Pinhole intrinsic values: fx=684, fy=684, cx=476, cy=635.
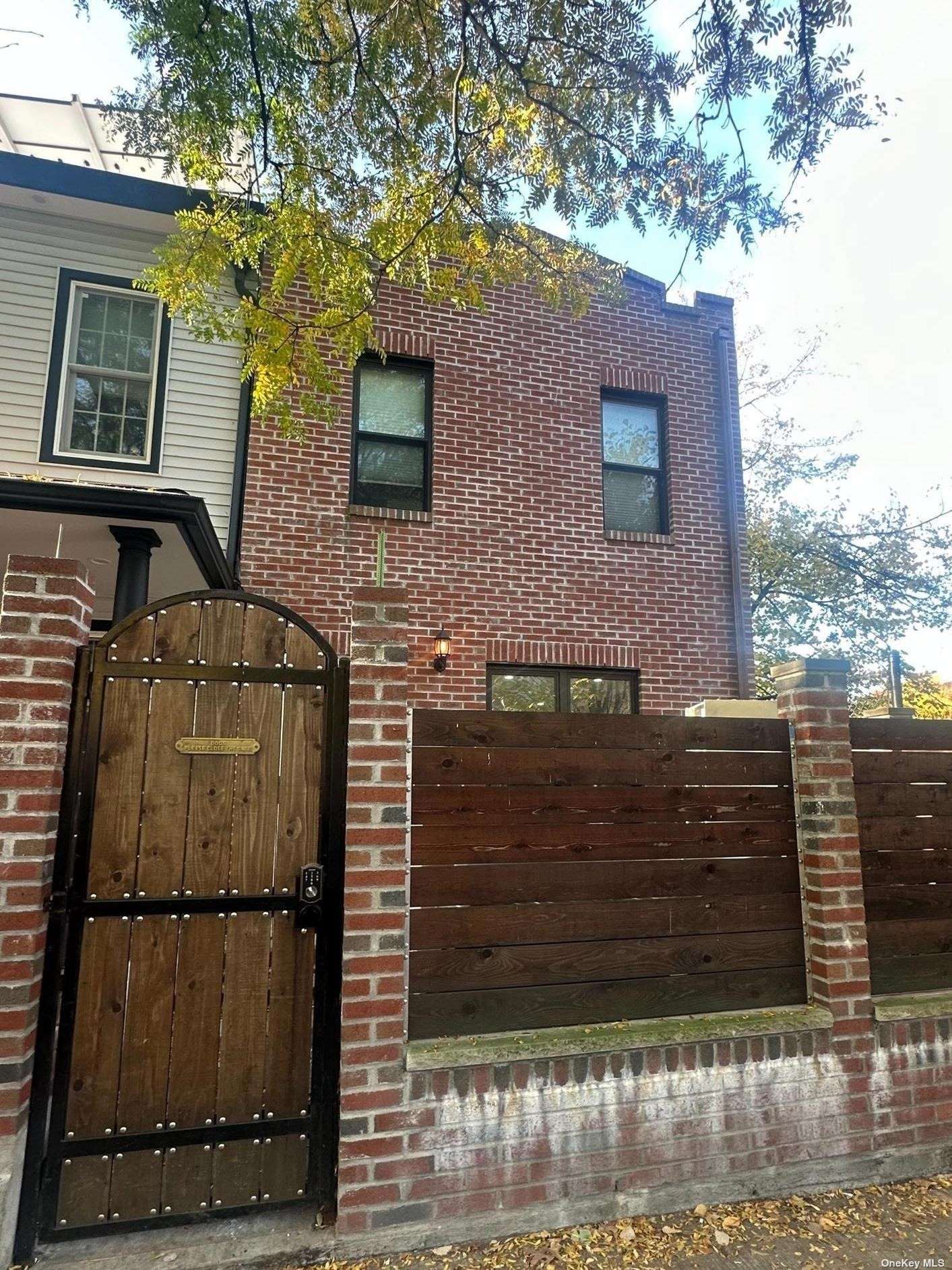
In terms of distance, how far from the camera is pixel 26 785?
8.02 ft

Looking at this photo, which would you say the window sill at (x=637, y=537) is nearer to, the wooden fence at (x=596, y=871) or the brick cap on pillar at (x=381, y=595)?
the wooden fence at (x=596, y=871)

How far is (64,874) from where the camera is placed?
2.52 m

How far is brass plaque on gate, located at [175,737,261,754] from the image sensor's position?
8.86ft

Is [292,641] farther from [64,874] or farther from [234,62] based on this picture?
[234,62]

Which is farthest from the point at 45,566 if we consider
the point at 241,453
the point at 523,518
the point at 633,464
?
the point at 633,464

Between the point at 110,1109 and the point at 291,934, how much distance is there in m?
0.82

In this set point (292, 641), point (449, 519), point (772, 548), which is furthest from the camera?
point (772, 548)

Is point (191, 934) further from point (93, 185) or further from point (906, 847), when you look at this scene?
point (93, 185)

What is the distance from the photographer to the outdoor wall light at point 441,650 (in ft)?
19.9

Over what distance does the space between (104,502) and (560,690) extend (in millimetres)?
4107

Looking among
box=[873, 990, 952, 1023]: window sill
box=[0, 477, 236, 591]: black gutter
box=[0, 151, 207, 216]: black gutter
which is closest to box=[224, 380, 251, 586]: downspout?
box=[0, 477, 236, 591]: black gutter

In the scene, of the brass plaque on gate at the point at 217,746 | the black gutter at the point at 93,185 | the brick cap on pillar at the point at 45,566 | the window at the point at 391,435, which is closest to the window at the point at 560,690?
the window at the point at 391,435

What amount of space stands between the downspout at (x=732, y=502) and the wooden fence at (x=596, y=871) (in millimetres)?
3956

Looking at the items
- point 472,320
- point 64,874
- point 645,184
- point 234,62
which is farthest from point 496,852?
point 472,320
